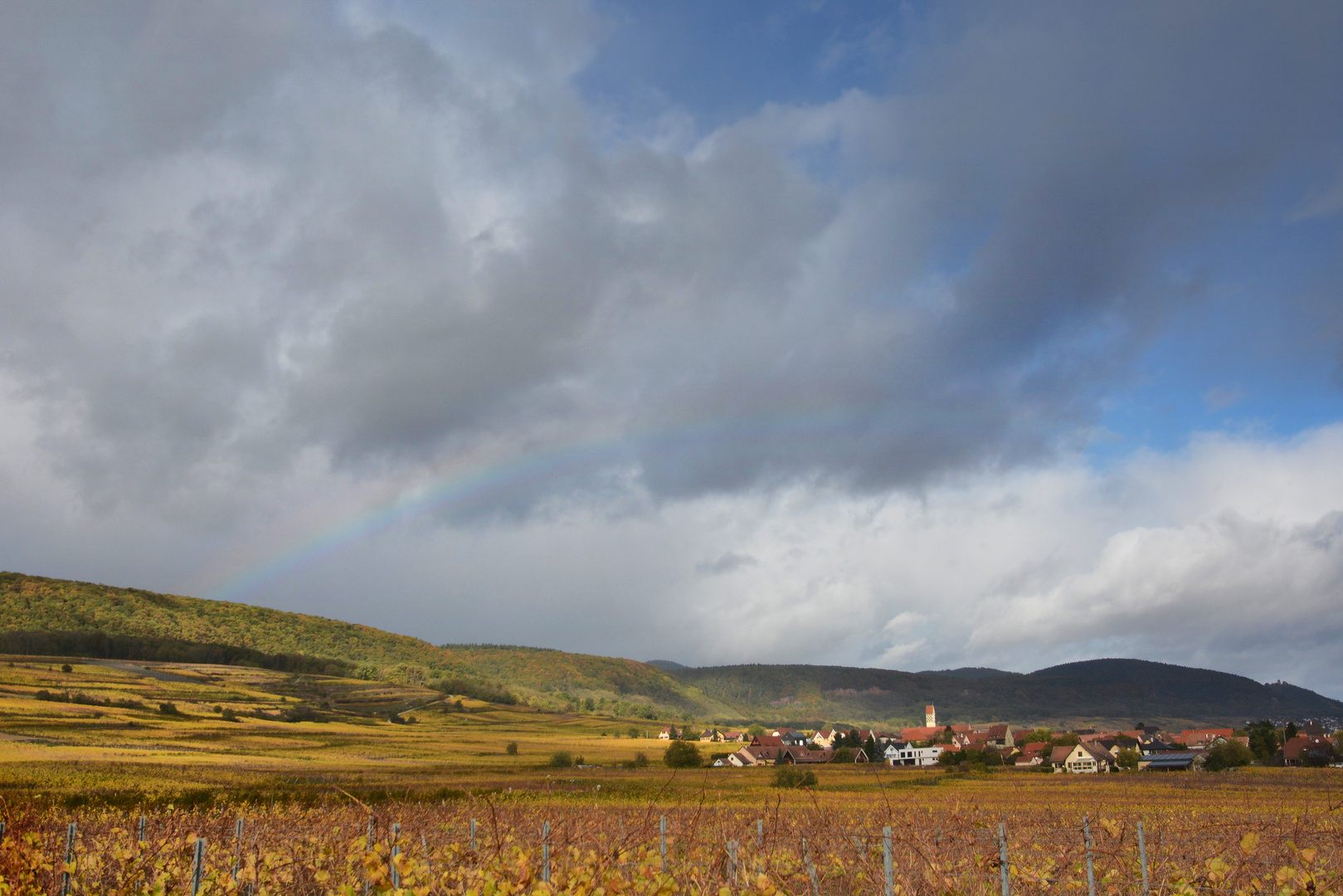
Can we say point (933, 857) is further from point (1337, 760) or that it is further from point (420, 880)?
point (1337, 760)

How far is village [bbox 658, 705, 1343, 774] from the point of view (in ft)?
335

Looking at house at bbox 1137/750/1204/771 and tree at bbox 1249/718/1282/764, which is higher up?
tree at bbox 1249/718/1282/764

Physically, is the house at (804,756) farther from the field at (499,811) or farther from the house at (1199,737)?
the house at (1199,737)

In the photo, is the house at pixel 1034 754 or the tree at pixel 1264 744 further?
the house at pixel 1034 754

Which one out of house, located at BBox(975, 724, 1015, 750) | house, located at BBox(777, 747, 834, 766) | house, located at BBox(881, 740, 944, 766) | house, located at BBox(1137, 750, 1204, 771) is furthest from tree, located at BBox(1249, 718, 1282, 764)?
house, located at BBox(777, 747, 834, 766)

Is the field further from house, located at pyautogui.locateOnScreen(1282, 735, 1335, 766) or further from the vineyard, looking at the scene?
house, located at pyautogui.locateOnScreen(1282, 735, 1335, 766)

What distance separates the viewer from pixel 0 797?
301 inches

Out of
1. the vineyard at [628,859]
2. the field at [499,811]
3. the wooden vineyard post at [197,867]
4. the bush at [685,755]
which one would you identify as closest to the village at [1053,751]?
the bush at [685,755]

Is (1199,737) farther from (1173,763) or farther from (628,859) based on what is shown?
(628,859)

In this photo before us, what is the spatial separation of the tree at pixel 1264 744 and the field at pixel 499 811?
1984cm

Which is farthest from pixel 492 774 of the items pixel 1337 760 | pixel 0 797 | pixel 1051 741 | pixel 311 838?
pixel 1337 760

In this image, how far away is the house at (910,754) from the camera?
144 meters

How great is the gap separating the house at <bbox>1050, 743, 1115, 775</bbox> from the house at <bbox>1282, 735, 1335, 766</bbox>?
63.8 feet

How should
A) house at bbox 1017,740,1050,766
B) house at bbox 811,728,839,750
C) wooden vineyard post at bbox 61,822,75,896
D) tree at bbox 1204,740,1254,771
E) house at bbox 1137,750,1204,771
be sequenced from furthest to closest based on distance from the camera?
1. house at bbox 811,728,839,750
2. house at bbox 1017,740,1050,766
3. house at bbox 1137,750,1204,771
4. tree at bbox 1204,740,1254,771
5. wooden vineyard post at bbox 61,822,75,896
